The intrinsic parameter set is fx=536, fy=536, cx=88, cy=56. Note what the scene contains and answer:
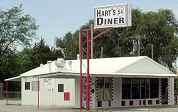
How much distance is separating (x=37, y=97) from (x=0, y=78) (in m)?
32.4

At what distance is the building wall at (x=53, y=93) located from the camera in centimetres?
4547

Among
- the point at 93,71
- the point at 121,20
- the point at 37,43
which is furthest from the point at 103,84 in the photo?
the point at 37,43

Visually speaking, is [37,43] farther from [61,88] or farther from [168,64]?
[61,88]

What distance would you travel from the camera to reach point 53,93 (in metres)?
46.8

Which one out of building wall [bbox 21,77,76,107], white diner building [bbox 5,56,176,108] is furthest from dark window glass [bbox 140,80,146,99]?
building wall [bbox 21,77,76,107]

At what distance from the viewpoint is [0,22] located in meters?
81.8

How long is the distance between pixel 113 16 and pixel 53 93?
1983 cm

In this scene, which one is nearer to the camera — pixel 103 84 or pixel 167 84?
pixel 103 84

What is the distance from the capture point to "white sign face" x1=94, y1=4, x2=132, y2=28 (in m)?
27.8

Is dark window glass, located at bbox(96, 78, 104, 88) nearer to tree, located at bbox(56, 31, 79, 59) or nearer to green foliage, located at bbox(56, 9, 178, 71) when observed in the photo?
green foliage, located at bbox(56, 9, 178, 71)

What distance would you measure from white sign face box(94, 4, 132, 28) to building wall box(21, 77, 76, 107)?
17.0 meters

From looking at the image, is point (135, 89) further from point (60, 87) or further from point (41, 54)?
point (41, 54)

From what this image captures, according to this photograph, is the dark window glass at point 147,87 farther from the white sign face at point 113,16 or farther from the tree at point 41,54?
the tree at point 41,54

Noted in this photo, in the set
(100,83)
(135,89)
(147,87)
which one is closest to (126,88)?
(135,89)
